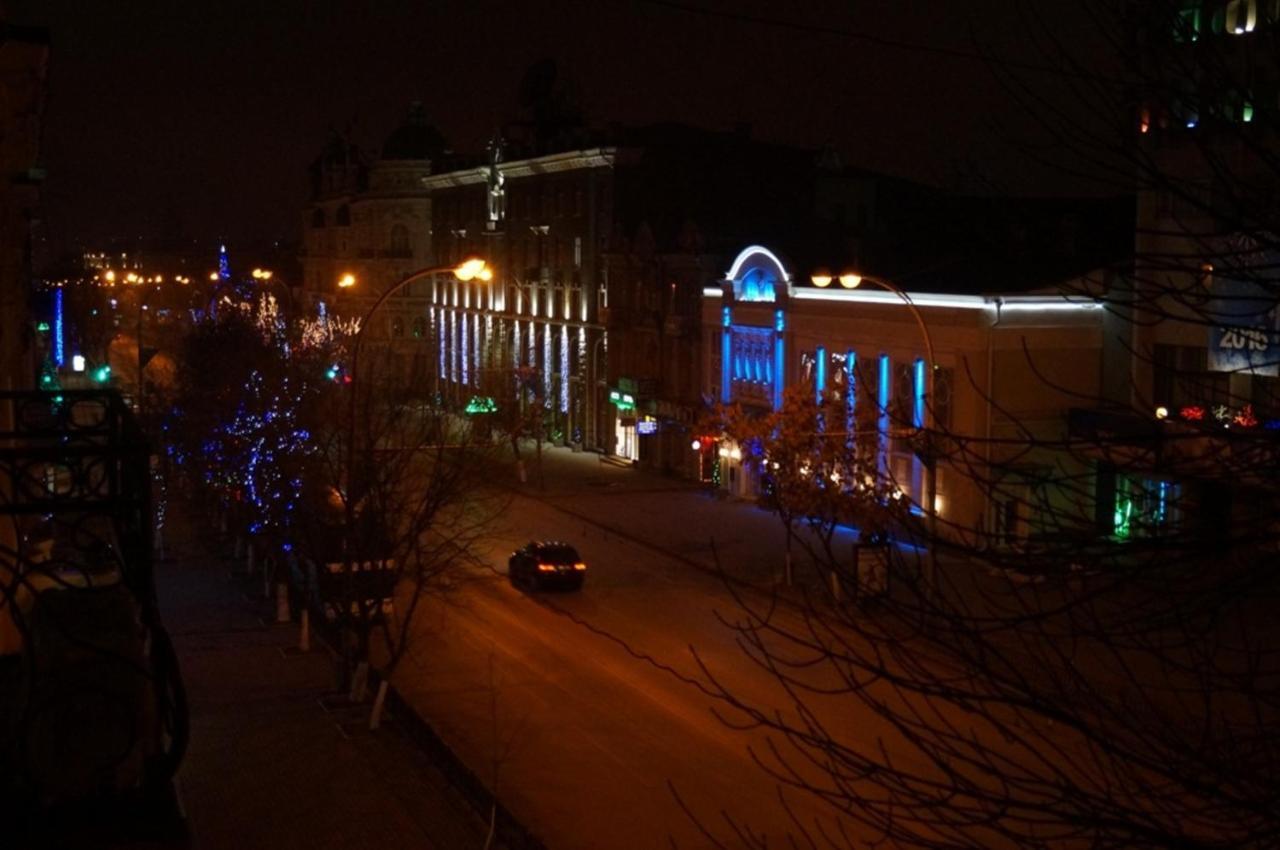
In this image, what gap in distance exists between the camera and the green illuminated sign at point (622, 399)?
Result: 5512 centimetres

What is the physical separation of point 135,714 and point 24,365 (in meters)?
10.4

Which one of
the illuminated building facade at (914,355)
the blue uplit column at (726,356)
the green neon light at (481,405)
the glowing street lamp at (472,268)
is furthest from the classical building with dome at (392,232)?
the glowing street lamp at (472,268)

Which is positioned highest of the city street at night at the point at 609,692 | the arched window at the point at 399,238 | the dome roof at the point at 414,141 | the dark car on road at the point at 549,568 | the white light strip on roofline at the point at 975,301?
the dome roof at the point at 414,141

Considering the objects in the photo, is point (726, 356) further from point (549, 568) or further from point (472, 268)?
point (472, 268)

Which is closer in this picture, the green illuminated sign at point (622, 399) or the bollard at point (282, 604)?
the bollard at point (282, 604)

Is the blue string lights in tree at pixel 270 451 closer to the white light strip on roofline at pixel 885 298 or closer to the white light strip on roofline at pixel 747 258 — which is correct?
the white light strip on roofline at pixel 885 298

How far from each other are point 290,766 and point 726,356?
101 feet

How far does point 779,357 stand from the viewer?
44594 mm

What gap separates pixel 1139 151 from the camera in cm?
618

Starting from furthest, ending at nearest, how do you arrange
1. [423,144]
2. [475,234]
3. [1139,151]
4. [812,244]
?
1. [423,144]
2. [475,234]
3. [812,244]
4. [1139,151]

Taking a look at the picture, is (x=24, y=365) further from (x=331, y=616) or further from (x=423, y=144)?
(x=423, y=144)

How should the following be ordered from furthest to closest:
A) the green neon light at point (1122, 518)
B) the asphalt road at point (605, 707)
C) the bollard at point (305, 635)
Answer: the bollard at point (305, 635) → the asphalt road at point (605, 707) → the green neon light at point (1122, 518)

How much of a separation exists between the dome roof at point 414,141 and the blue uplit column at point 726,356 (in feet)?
127

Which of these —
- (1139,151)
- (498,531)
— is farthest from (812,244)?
(1139,151)
